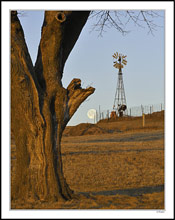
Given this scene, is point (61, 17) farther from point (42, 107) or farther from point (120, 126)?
point (120, 126)

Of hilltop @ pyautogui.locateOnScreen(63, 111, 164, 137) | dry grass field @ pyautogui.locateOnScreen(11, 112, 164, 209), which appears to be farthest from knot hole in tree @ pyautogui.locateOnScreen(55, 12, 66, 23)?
hilltop @ pyautogui.locateOnScreen(63, 111, 164, 137)

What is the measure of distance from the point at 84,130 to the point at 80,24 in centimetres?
2664

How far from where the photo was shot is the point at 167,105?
18.5 ft

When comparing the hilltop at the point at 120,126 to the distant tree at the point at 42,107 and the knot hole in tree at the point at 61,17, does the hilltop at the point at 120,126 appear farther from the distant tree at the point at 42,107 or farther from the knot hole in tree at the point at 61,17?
the knot hole in tree at the point at 61,17

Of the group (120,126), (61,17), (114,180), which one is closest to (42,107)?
(61,17)

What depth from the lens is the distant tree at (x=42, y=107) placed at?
21.0 feet

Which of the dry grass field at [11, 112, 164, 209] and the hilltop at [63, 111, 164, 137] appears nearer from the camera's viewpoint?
the dry grass field at [11, 112, 164, 209]

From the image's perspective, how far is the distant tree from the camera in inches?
252

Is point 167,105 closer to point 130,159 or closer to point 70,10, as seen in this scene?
point 70,10

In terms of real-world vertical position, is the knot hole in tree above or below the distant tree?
above

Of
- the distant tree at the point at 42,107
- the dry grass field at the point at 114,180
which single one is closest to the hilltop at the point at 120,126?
the dry grass field at the point at 114,180

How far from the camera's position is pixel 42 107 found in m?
6.50

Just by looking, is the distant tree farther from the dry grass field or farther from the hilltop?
the hilltop

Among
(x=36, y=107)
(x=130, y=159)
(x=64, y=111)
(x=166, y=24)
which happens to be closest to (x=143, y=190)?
(x=64, y=111)
